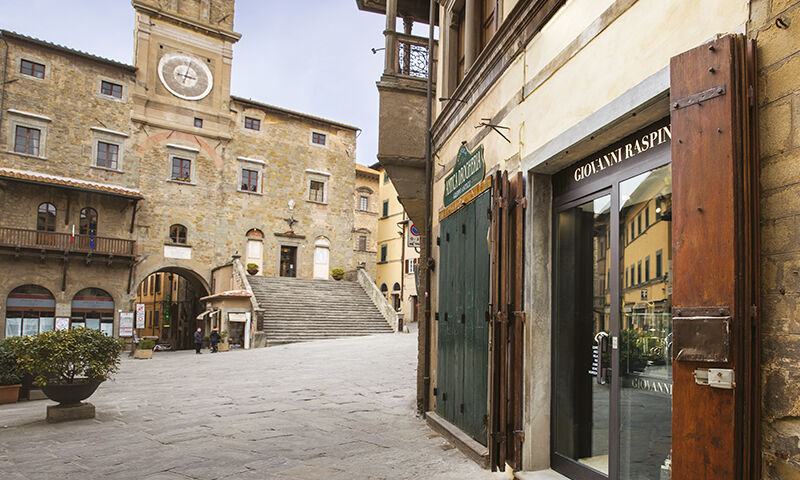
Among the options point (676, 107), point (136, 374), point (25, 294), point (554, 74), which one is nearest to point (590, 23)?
point (554, 74)

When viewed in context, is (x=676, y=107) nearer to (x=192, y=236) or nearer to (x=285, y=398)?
(x=285, y=398)

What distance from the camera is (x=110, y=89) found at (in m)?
28.1

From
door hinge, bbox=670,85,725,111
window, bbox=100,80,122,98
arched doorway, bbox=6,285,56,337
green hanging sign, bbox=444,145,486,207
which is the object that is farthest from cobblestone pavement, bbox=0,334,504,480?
window, bbox=100,80,122,98

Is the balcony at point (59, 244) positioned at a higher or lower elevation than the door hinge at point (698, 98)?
higher

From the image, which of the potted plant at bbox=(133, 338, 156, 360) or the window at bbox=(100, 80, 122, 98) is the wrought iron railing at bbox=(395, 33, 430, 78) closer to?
the potted plant at bbox=(133, 338, 156, 360)

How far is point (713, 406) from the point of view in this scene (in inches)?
96.2

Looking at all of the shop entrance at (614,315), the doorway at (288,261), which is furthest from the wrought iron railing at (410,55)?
the doorway at (288,261)

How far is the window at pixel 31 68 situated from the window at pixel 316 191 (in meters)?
14.4

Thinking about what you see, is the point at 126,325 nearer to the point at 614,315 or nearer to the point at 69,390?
the point at 69,390

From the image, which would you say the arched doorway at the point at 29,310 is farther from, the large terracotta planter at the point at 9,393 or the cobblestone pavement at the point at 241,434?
the large terracotta planter at the point at 9,393

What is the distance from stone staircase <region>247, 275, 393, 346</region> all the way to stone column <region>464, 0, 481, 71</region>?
1735 centimetres

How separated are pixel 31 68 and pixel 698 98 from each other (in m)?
30.7

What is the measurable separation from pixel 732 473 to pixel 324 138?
34.3 m

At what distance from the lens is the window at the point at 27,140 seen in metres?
25.8
